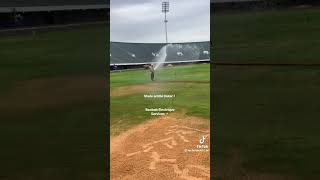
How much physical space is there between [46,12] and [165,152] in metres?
12.2

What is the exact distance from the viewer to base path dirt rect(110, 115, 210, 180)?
359cm

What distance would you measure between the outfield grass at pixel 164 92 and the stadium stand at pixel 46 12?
314 inches

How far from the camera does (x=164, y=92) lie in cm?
361

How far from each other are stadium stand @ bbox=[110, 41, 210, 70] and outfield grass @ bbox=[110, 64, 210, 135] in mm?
77

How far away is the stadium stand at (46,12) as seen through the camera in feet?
40.1
